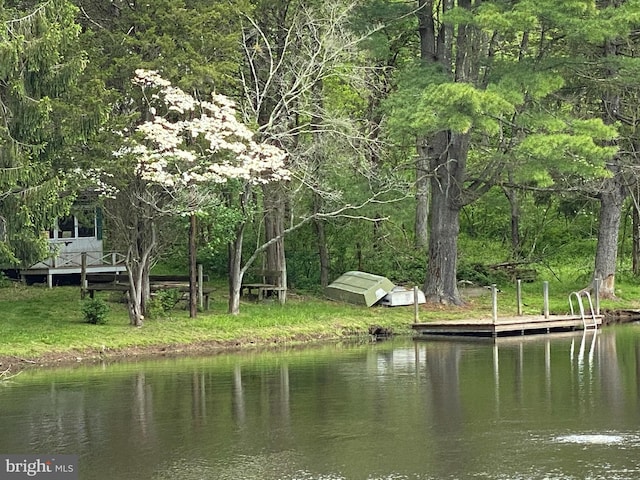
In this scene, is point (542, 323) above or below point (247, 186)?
below

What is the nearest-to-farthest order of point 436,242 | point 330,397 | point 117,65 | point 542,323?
point 330,397, point 117,65, point 542,323, point 436,242

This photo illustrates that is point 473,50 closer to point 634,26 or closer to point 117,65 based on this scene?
point 634,26

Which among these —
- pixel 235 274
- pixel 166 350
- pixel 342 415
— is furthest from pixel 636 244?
pixel 342 415

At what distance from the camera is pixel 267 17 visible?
28.4m

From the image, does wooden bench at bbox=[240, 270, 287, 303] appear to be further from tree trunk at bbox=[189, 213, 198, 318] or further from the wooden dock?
the wooden dock

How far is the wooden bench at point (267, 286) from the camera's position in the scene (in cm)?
2914

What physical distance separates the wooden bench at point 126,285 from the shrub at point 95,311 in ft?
3.74

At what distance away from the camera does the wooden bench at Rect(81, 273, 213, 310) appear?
26984 mm

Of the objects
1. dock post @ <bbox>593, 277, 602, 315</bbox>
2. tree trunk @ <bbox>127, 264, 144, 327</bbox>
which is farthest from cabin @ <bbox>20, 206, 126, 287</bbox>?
dock post @ <bbox>593, 277, 602, 315</bbox>

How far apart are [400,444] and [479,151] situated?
19.0m

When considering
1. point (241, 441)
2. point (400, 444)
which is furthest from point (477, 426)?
point (241, 441)

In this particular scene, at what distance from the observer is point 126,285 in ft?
87.1

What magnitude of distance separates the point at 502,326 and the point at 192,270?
7.71 metres

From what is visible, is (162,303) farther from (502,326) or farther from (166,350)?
(502,326)
